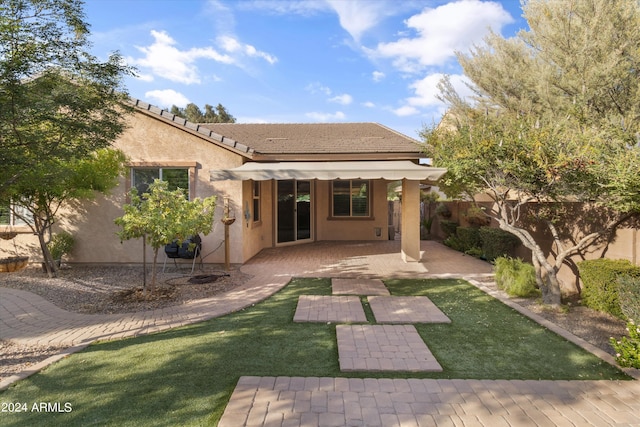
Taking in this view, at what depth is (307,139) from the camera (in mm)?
20328

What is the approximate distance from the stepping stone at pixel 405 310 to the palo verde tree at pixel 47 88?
8711mm

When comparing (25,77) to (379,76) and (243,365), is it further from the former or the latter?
(379,76)

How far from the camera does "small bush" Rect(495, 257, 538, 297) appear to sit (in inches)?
426

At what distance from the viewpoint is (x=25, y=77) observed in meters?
6.73

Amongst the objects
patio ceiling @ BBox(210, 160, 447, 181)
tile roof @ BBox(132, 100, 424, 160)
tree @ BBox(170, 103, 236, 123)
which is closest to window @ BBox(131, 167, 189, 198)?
tile roof @ BBox(132, 100, 424, 160)

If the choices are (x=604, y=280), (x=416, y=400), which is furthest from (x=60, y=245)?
(x=604, y=280)

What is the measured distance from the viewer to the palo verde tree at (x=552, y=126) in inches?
326

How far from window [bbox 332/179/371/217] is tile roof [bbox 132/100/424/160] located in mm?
3802

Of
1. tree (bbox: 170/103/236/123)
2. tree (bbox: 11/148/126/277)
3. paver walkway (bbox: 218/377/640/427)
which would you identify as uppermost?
tree (bbox: 170/103/236/123)

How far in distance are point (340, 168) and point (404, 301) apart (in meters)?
5.99

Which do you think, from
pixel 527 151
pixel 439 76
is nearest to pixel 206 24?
pixel 439 76

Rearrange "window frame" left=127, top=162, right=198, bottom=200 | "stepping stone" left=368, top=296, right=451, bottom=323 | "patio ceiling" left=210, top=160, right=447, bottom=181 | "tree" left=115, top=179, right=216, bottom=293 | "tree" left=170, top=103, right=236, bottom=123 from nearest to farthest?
"stepping stone" left=368, top=296, right=451, bottom=323
"tree" left=115, top=179, right=216, bottom=293
"patio ceiling" left=210, top=160, right=447, bottom=181
"window frame" left=127, top=162, right=198, bottom=200
"tree" left=170, top=103, right=236, bottom=123

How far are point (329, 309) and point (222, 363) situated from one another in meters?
3.84

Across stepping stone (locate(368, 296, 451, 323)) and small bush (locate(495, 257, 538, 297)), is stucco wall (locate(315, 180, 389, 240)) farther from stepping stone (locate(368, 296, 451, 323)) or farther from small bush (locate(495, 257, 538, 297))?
stepping stone (locate(368, 296, 451, 323))
